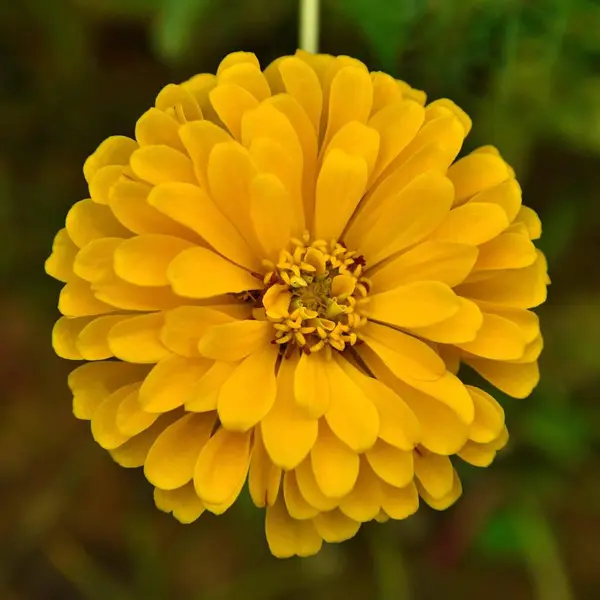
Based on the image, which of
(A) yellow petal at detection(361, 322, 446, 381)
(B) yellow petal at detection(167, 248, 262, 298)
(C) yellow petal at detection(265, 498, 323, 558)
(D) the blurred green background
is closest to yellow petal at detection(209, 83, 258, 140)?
(B) yellow petal at detection(167, 248, 262, 298)

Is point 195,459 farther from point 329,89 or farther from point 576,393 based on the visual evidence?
point 576,393

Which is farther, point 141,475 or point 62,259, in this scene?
point 141,475

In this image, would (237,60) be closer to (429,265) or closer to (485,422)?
(429,265)

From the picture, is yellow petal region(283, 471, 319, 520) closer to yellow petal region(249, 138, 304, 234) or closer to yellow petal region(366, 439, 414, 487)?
yellow petal region(366, 439, 414, 487)

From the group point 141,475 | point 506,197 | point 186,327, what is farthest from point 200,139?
point 141,475

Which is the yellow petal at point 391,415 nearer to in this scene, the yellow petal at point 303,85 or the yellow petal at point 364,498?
the yellow petal at point 364,498
